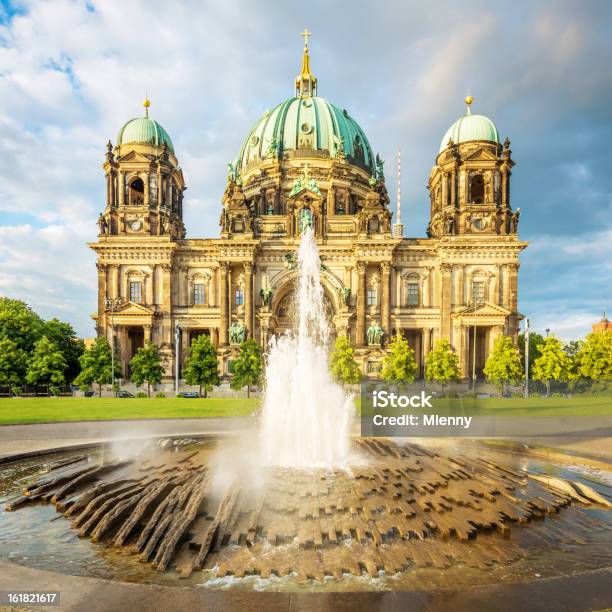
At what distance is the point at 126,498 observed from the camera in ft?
33.7

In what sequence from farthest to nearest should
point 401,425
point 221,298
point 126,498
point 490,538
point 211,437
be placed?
point 221,298 → point 211,437 → point 401,425 → point 126,498 → point 490,538

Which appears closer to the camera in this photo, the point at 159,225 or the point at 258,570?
the point at 258,570

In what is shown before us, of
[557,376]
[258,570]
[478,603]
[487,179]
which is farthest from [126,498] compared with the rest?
[487,179]

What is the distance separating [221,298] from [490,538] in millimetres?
51659

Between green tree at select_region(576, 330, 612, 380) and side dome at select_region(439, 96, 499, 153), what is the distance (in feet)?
92.5

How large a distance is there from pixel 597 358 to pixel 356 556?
53.1 m

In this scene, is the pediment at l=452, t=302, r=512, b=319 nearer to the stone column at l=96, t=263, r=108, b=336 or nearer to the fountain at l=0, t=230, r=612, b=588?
the fountain at l=0, t=230, r=612, b=588

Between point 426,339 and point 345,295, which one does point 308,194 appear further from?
point 426,339

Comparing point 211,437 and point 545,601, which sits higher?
point 545,601

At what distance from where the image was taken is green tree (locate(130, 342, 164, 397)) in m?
51.2

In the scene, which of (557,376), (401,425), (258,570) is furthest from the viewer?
(557,376)

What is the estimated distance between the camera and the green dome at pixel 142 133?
203 feet

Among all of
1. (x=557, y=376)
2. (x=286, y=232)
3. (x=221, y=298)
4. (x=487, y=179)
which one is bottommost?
(x=557, y=376)

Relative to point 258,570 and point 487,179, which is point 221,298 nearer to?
point 487,179
